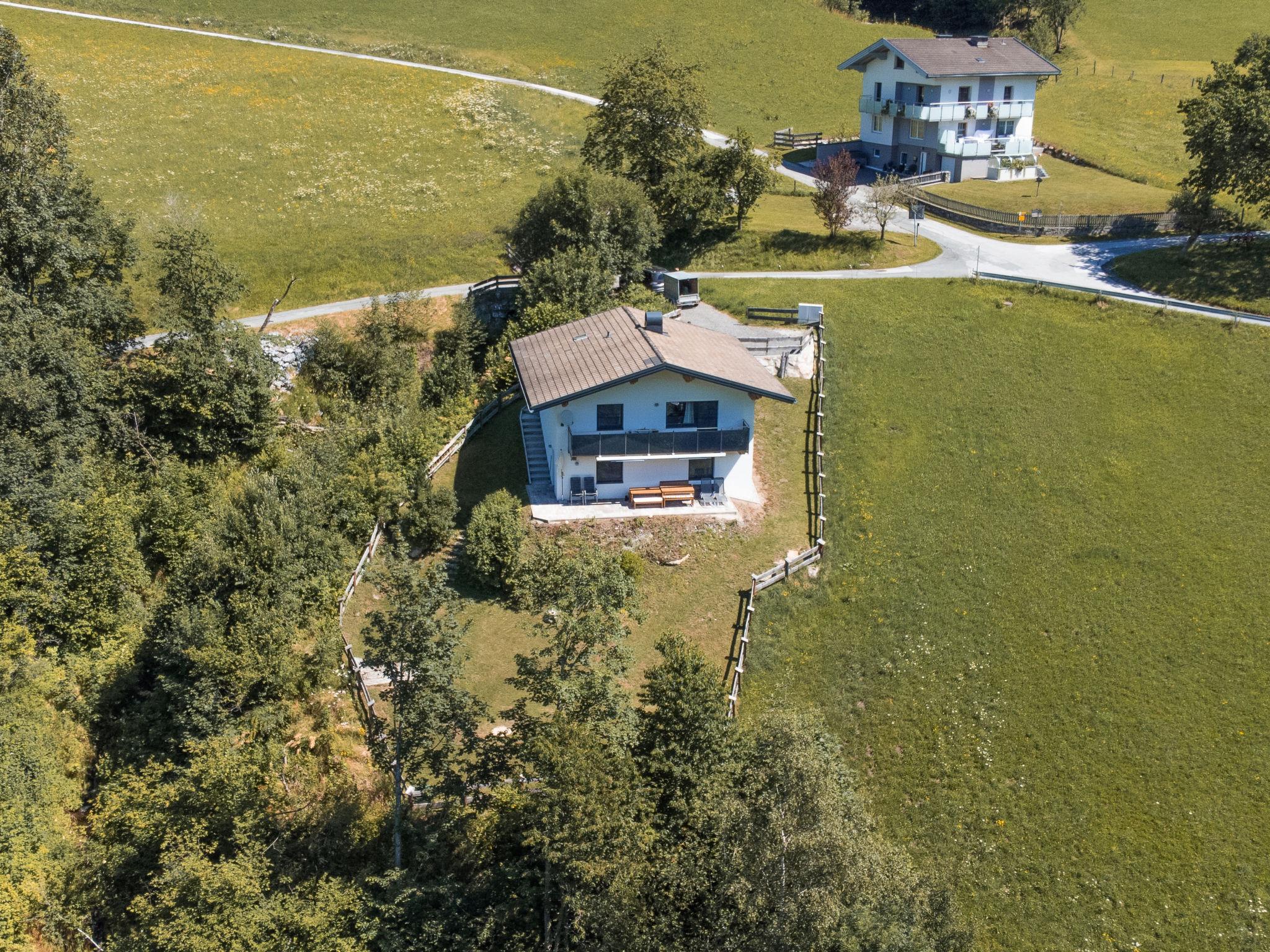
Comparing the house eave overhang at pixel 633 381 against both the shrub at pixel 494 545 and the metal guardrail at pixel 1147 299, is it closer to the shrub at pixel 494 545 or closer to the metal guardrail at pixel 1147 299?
the shrub at pixel 494 545

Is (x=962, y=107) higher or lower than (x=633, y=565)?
higher

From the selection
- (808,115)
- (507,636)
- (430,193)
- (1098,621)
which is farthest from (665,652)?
(808,115)

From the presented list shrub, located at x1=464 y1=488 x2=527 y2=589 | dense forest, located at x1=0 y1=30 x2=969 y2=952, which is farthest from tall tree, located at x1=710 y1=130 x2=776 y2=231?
shrub, located at x1=464 y1=488 x2=527 y2=589

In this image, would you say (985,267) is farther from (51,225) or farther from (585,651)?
(51,225)

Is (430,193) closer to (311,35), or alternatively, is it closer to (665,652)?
(311,35)

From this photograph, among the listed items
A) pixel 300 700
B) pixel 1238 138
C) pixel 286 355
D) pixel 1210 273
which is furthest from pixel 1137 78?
pixel 300 700

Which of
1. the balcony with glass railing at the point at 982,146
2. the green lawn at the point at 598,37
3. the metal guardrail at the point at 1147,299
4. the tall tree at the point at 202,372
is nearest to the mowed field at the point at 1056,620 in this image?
the metal guardrail at the point at 1147,299
